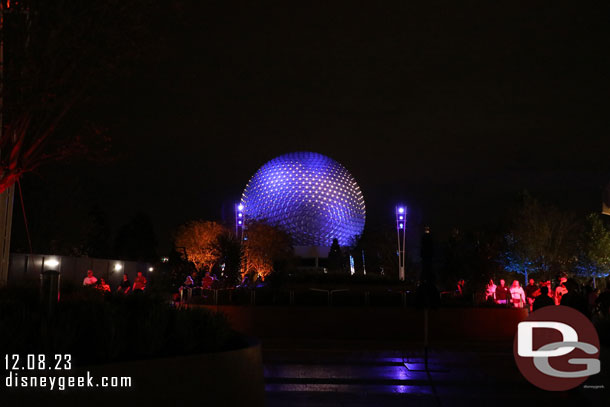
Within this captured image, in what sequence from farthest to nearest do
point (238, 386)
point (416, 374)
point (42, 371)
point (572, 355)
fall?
1. point (416, 374)
2. point (572, 355)
3. point (238, 386)
4. point (42, 371)

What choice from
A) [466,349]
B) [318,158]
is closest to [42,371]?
[466,349]

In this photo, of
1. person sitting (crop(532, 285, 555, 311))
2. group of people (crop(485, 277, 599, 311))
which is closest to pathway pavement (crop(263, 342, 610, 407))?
person sitting (crop(532, 285, 555, 311))

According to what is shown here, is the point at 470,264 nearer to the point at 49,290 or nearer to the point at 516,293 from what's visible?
the point at 516,293

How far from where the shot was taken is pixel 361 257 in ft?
238

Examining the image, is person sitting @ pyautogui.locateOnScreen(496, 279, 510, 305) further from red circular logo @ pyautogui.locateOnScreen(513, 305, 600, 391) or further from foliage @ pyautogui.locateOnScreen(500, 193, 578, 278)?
foliage @ pyautogui.locateOnScreen(500, 193, 578, 278)

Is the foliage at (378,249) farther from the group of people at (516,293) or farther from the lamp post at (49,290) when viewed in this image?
the lamp post at (49,290)

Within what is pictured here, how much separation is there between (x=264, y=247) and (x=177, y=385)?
47.5m

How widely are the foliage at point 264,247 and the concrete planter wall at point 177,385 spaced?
1690 inches

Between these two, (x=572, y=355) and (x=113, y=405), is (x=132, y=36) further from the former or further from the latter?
(x=572, y=355)

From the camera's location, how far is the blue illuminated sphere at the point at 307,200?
251 ft

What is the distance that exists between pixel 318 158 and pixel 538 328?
7476cm

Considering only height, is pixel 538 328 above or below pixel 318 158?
below

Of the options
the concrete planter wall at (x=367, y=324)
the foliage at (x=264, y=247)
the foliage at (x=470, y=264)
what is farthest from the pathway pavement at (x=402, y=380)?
the foliage at (x=264, y=247)

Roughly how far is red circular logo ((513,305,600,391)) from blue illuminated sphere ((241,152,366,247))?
6536cm
